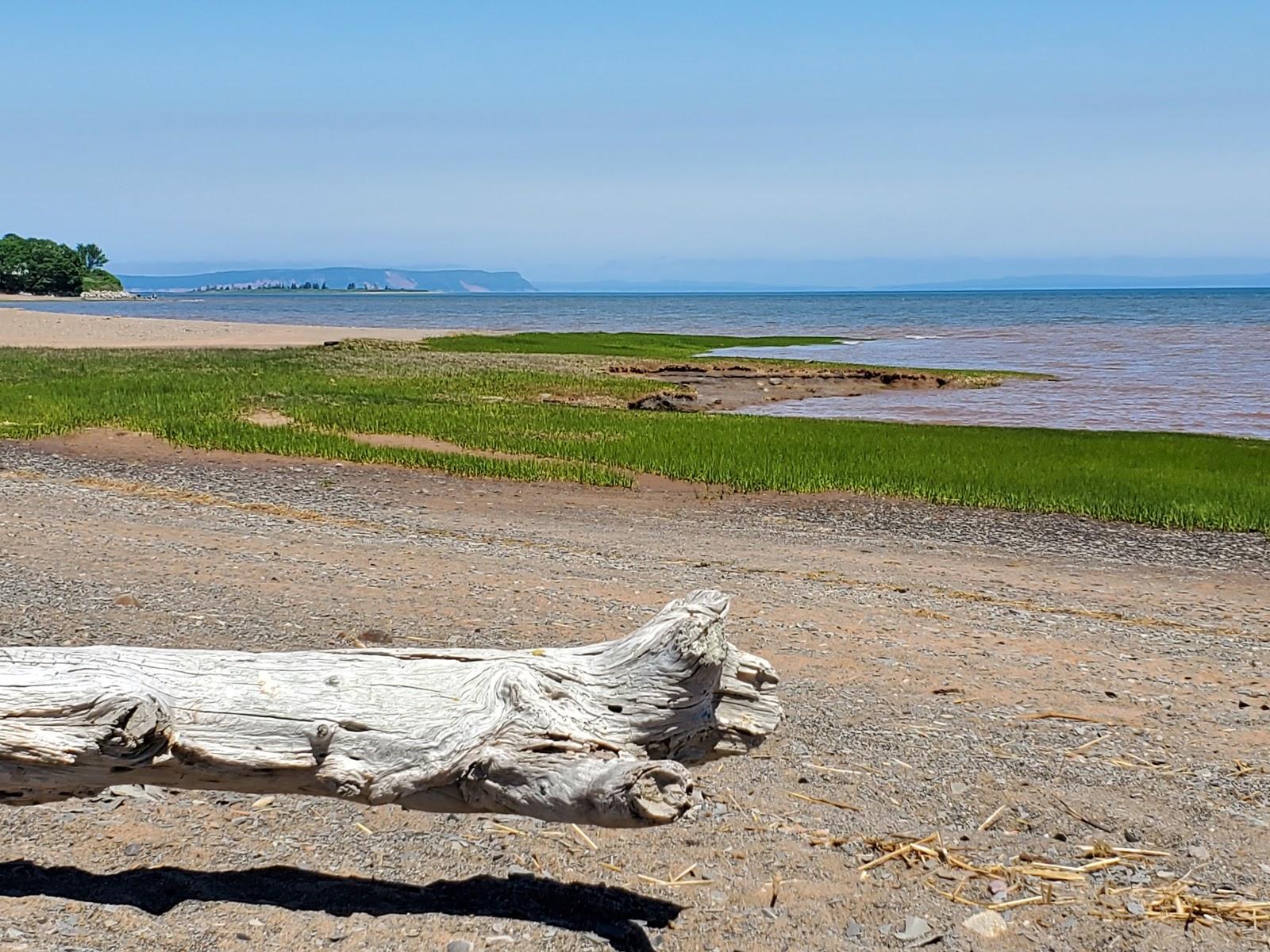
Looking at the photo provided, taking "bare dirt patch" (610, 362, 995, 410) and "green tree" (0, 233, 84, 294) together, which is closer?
"bare dirt patch" (610, 362, 995, 410)

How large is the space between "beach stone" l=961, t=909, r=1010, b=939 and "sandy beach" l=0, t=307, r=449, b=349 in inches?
2142

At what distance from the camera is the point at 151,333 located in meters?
70.2

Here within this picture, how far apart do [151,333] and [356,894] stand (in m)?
71.3

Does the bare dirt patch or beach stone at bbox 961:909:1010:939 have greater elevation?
Answer: the bare dirt patch

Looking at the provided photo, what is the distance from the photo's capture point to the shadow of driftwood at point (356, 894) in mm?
4926

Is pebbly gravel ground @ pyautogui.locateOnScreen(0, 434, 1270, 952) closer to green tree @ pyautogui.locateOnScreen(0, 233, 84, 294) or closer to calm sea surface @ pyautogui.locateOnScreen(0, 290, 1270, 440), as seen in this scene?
calm sea surface @ pyautogui.locateOnScreen(0, 290, 1270, 440)

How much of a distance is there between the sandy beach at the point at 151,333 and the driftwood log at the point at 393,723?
53.1 metres

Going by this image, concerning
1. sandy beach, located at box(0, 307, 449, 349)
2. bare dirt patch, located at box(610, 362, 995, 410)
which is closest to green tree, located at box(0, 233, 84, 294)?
sandy beach, located at box(0, 307, 449, 349)

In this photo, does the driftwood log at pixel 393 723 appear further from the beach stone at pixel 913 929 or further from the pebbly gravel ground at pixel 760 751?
the beach stone at pixel 913 929

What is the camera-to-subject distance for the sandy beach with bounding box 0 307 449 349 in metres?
58.6

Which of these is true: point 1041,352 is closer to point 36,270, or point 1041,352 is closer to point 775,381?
point 775,381

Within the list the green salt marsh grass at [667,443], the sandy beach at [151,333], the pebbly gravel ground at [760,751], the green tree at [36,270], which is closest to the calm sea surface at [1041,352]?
the green salt marsh grass at [667,443]

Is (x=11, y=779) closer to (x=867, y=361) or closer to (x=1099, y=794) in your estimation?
(x=1099, y=794)

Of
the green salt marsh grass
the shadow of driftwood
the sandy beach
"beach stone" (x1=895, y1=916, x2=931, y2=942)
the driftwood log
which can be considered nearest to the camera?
the driftwood log
